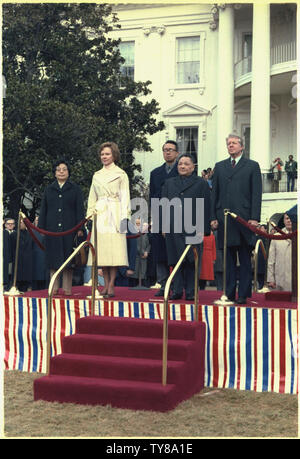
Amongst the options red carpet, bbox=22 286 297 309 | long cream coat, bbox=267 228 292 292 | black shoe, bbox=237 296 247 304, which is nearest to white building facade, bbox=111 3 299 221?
long cream coat, bbox=267 228 292 292

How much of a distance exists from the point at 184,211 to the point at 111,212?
37.5 inches

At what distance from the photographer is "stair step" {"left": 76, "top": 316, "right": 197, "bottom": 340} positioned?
23.1 ft

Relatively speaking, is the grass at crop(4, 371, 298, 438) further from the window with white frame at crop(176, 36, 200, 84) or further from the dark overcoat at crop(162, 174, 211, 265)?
the window with white frame at crop(176, 36, 200, 84)

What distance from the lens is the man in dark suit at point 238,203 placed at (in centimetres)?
764

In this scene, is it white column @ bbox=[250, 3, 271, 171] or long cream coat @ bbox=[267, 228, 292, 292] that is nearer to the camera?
long cream coat @ bbox=[267, 228, 292, 292]

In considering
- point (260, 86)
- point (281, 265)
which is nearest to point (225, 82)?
point (260, 86)

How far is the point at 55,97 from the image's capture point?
19.8 m

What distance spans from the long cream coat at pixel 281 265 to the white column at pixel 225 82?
1625cm

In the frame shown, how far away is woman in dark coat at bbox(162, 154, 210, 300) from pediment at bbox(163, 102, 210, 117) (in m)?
20.2

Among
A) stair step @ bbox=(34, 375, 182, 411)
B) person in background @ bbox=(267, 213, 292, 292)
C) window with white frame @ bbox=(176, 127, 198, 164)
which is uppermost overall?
window with white frame @ bbox=(176, 127, 198, 164)

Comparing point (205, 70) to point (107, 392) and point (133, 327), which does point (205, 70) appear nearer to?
point (133, 327)

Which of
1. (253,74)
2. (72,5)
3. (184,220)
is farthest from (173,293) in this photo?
(253,74)

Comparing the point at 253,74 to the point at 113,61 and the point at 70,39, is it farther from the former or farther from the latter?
the point at 70,39

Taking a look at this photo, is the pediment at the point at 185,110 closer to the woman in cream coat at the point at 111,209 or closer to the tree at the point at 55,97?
the tree at the point at 55,97
